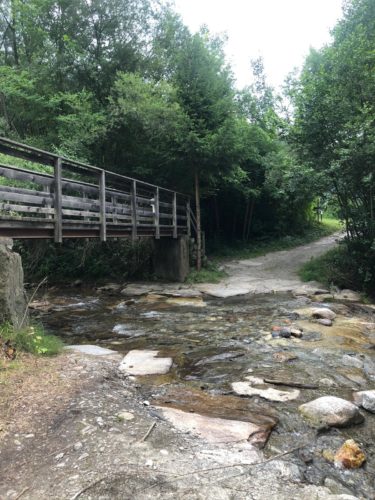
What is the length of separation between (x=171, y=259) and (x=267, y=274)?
3.46 m

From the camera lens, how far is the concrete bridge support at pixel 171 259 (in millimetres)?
12523

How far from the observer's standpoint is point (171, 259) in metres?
12.6

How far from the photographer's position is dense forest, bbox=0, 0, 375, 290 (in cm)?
1054

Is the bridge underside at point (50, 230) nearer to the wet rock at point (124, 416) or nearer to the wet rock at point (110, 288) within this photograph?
the wet rock at point (110, 288)

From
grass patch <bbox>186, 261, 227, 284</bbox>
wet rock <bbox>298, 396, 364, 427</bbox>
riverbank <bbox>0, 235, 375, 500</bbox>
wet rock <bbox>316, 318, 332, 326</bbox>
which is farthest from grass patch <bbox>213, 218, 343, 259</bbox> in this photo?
wet rock <bbox>298, 396, 364, 427</bbox>

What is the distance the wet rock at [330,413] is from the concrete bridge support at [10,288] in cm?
373

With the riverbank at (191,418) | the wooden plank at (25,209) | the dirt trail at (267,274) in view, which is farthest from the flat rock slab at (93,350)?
the dirt trail at (267,274)

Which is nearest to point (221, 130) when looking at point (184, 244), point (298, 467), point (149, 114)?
point (149, 114)

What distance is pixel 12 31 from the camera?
21719 mm

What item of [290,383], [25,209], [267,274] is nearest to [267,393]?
[290,383]

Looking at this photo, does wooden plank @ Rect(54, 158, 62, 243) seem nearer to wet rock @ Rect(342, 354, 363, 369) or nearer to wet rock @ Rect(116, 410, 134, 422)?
wet rock @ Rect(116, 410, 134, 422)

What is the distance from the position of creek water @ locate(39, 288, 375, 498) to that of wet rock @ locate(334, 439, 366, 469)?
0.05 m

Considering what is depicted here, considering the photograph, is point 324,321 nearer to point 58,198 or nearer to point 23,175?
point 58,198

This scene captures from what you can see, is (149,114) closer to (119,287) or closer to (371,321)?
(119,287)
